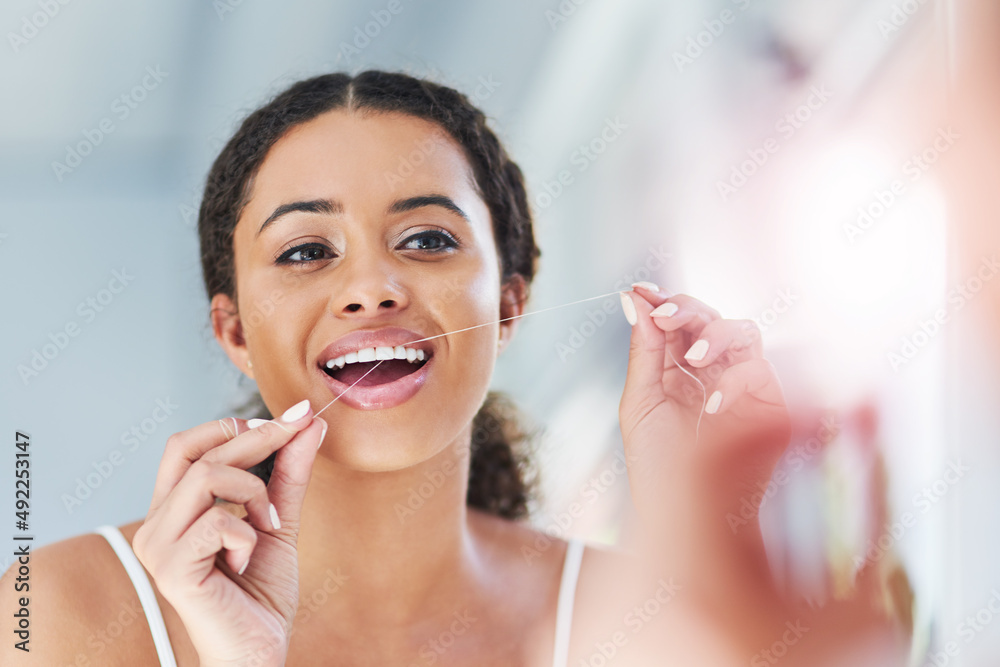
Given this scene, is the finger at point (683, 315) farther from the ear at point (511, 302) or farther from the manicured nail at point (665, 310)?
the ear at point (511, 302)

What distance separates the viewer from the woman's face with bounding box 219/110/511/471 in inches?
56.1

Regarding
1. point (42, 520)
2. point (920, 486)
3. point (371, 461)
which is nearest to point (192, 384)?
point (42, 520)

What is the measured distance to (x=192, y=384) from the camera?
2.32 m

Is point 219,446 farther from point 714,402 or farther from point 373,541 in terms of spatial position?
point 714,402

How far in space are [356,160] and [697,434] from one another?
0.89 metres

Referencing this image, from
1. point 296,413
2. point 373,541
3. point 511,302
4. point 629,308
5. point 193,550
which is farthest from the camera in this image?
point 511,302

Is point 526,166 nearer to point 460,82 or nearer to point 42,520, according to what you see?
point 460,82

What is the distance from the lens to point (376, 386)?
4.77ft

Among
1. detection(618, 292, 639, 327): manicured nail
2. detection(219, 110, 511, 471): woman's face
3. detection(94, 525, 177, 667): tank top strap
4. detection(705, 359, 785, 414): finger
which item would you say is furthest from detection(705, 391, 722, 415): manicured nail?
detection(94, 525, 177, 667): tank top strap

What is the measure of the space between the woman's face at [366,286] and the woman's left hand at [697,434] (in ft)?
1.08

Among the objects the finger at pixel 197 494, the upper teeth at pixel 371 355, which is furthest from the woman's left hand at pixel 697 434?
the finger at pixel 197 494

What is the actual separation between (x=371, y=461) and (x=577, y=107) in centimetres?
144

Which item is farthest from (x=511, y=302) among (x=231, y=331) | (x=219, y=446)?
(x=219, y=446)

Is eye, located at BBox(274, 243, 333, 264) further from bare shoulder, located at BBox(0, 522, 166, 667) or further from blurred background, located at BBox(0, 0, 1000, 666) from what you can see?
blurred background, located at BBox(0, 0, 1000, 666)
